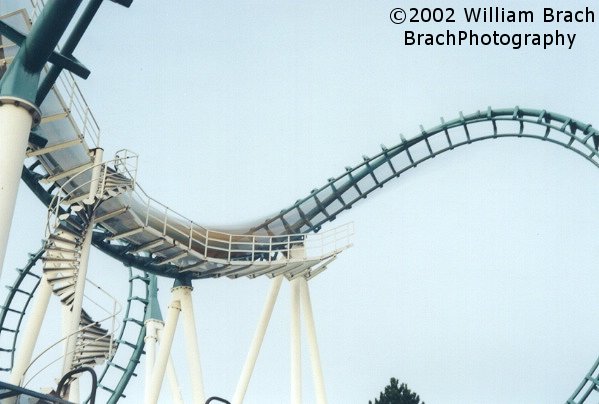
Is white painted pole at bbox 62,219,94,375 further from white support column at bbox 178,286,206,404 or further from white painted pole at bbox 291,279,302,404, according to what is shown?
white painted pole at bbox 291,279,302,404

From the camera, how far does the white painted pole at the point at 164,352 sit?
1898 centimetres

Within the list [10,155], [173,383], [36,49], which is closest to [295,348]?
[173,383]

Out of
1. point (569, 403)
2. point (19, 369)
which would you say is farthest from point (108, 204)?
point (569, 403)

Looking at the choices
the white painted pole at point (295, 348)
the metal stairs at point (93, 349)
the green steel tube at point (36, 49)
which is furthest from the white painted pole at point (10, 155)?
the white painted pole at point (295, 348)

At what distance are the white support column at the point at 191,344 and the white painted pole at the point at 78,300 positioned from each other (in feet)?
15.5

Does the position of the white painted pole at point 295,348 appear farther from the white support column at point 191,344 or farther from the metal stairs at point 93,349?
the metal stairs at point 93,349

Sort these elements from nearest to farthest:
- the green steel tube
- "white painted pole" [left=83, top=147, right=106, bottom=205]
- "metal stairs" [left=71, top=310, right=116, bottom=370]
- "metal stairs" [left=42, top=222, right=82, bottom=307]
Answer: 1. the green steel tube
2. "metal stairs" [left=42, top=222, right=82, bottom=307]
3. "white painted pole" [left=83, top=147, right=106, bottom=205]
4. "metal stairs" [left=71, top=310, right=116, bottom=370]

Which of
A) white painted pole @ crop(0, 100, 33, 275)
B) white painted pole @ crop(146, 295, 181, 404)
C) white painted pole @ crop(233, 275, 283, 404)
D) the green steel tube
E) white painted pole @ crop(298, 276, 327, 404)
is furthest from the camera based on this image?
white painted pole @ crop(298, 276, 327, 404)

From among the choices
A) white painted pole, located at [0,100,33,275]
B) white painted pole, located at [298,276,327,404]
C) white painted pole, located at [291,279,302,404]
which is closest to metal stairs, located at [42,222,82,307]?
white painted pole, located at [0,100,33,275]

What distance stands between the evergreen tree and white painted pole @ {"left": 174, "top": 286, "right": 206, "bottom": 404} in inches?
180

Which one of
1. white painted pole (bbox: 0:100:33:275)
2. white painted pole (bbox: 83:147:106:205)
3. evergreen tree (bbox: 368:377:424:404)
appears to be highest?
white painted pole (bbox: 83:147:106:205)

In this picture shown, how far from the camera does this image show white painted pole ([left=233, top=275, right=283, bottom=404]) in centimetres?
2008

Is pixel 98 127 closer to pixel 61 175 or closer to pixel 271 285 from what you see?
pixel 61 175

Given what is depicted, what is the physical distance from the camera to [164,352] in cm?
1928
